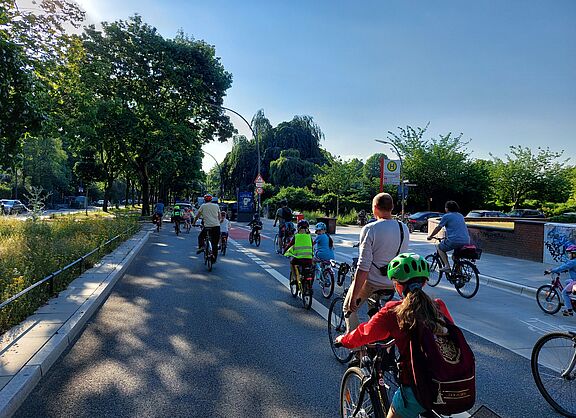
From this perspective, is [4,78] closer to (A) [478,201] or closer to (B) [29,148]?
(A) [478,201]

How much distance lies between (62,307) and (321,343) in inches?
154

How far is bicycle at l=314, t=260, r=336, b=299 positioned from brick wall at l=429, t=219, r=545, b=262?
360 inches

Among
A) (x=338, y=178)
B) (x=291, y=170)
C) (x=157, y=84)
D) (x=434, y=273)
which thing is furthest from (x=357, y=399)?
(x=291, y=170)

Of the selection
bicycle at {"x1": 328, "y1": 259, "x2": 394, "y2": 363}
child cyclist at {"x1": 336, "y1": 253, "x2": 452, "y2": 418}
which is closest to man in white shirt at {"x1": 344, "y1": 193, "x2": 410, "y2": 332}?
bicycle at {"x1": 328, "y1": 259, "x2": 394, "y2": 363}

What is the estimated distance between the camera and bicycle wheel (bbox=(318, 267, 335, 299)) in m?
8.34

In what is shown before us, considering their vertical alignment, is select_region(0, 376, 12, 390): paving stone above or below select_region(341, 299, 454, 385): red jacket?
below

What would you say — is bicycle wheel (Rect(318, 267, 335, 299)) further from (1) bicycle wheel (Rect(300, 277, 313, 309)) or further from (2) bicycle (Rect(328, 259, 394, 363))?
(2) bicycle (Rect(328, 259, 394, 363))

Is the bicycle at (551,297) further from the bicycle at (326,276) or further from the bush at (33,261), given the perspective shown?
the bush at (33,261)

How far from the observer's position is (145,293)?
8445mm

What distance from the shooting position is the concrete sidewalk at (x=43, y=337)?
3.89m

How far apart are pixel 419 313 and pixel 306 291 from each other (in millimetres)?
5303

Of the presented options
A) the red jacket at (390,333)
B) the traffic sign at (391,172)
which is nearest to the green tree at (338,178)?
the traffic sign at (391,172)

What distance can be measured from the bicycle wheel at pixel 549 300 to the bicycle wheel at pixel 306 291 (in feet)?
13.5

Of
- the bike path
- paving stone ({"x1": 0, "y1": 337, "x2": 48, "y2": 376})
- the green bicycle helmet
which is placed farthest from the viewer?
paving stone ({"x1": 0, "y1": 337, "x2": 48, "y2": 376})
